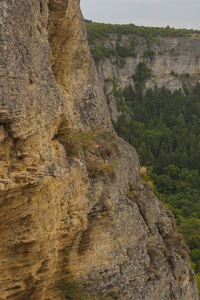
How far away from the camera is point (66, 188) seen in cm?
1023

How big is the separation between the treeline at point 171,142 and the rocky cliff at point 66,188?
69.1ft

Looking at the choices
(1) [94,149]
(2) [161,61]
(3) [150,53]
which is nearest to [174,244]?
(1) [94,149]

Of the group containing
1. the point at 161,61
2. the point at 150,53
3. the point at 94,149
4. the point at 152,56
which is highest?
the point at 150,53

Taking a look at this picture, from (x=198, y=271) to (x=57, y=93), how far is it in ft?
88.0

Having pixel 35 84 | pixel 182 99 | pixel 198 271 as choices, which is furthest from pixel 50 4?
pixel 182 99

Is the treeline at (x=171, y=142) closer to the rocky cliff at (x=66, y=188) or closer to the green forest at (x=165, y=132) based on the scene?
the green forest at (x=165, y=132)

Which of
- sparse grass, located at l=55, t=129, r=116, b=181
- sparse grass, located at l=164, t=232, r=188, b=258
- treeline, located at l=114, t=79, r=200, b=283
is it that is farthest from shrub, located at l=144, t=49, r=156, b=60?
sparse grass, located at l=55, t=129, r=116, b=181

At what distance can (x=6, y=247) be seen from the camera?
9.12 metres

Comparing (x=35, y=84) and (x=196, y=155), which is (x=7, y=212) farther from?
(x=196, y=155)

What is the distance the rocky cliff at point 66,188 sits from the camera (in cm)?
838

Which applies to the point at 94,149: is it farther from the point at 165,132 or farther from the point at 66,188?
the point at 165,132

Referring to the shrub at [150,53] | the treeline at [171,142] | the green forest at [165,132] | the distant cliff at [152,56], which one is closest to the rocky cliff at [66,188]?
the green forest at [165,132]

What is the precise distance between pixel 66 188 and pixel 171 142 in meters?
66.5

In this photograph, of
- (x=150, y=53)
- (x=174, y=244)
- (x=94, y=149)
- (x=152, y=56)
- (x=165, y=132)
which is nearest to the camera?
(x=94, y=149)
